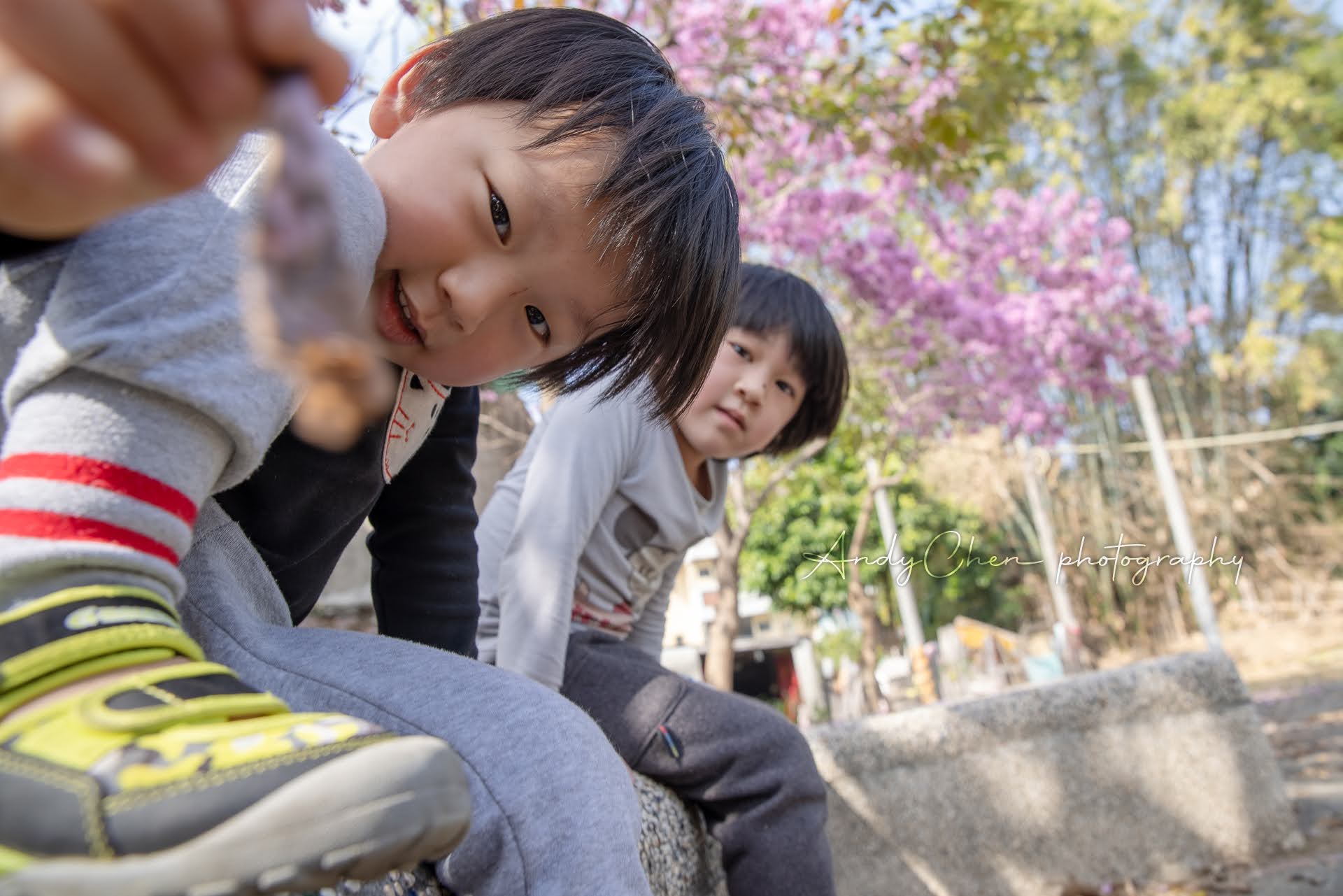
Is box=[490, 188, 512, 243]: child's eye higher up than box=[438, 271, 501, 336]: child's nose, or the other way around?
box=[490, 188, 512, 243]: child's eye

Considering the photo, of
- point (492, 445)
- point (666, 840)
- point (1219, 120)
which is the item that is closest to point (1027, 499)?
point (1219, 120)

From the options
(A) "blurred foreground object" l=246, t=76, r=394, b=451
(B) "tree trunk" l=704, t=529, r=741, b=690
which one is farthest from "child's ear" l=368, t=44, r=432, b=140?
(B) "tree trunk" l=704, t=529, r=741, b=690

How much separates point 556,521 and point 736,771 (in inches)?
20.5

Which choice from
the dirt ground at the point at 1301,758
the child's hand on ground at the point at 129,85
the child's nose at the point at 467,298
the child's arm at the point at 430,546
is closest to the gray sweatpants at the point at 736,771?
the child's arm at the point at 430,546

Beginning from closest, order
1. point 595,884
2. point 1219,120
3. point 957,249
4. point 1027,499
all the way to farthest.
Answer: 1. point 595,884
2. point 957,249
3. point 1219,120
4. point 1027,499

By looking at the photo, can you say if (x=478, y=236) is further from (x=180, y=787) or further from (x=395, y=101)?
(x=180, y=787)

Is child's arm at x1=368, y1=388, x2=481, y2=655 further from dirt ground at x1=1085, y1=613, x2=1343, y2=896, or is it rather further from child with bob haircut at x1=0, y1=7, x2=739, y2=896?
dirt ground at x1=1085, y1=613, x2=1343, y2=896

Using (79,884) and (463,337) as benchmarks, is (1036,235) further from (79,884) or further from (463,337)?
(79,884)

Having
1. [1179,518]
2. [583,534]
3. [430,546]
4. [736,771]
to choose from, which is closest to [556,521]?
[583,534]

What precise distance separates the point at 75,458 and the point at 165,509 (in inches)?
2.2

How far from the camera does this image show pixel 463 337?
0.92 metres

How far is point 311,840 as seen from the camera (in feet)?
1.33

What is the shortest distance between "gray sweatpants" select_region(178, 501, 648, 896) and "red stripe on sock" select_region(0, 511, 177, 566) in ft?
1.02

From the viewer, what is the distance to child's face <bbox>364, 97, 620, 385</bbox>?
812 millimetres
